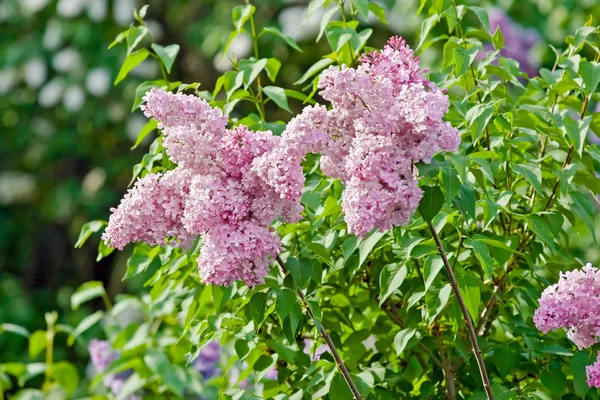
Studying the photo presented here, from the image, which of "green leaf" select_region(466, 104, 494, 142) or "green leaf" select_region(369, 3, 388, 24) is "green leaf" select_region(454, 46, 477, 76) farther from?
"green leaf" select_region(369, 3, 388, 24)

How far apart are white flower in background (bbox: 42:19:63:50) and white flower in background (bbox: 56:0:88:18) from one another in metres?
0.09

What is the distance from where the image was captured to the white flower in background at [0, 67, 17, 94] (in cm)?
587

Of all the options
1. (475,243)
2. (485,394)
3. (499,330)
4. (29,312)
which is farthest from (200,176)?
(29,312)

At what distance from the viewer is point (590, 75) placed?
158cm

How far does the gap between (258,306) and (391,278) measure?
228mm

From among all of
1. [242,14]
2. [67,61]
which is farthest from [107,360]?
[67,61]

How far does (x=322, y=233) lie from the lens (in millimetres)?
1756

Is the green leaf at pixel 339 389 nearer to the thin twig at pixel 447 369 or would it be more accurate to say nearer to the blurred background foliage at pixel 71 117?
the thin twig at pixel 447 369

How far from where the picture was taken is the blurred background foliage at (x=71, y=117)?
17.6ft

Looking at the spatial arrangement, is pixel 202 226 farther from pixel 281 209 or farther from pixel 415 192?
pixel 415 192

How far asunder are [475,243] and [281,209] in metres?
0.30

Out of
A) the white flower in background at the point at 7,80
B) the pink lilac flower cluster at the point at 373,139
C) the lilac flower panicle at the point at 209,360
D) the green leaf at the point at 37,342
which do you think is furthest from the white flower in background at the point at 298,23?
the pink lilac flower cluster at the point at 373,139

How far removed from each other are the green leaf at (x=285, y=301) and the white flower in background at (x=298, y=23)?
3259mm

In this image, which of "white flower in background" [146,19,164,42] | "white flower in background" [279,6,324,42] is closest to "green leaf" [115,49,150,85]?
"white flower in background" [279,6,324,42]
